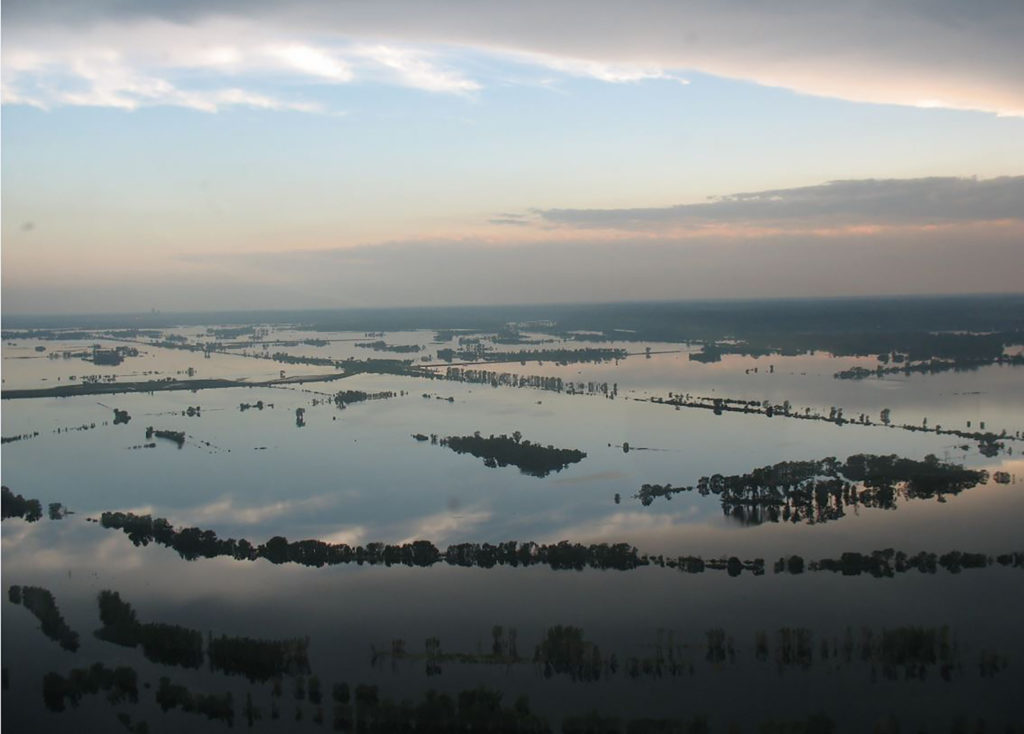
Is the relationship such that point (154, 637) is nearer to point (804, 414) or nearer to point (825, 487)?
point (825, 487)

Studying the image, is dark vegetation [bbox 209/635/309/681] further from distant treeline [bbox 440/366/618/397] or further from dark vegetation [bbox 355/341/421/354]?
dark vegetation [bbox 355/341/421/354]

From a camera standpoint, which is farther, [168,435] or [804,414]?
[804,414]

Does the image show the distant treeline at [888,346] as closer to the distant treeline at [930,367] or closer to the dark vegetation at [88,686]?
the distant treeline at [930,367]

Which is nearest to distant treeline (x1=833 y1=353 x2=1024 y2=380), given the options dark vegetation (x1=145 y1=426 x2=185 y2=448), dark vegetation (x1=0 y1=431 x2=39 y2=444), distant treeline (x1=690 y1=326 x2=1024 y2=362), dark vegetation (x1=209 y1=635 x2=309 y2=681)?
distant treeline (x1=690 y1=326 x2=1024 y2=362)

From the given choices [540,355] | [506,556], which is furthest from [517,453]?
[540,355]

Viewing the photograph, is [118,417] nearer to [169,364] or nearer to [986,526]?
[169,364]

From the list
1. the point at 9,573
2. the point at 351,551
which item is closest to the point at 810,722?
the point at 351,551
